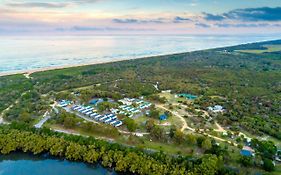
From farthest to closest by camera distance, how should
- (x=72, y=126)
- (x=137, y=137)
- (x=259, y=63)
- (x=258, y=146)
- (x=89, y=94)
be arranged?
(x=259, y=63), (x=89, y=94), (x=72, y=126), (x=137, y=137), (x=258, y=146)

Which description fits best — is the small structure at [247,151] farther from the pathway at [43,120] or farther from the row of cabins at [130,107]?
the pathway at [43,120]

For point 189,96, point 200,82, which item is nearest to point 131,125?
point 189,96

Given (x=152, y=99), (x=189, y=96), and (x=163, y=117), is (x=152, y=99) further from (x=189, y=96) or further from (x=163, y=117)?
(x=163, y=117)

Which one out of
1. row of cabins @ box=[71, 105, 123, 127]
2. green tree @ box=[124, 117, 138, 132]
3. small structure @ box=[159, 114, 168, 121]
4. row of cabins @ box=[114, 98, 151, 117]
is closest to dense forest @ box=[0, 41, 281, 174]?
green tree @ box=[124, 117, 138, 132]

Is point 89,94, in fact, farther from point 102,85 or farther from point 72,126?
point 72,126

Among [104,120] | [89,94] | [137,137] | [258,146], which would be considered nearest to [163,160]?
[137,137]

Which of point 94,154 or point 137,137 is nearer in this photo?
point 94,154


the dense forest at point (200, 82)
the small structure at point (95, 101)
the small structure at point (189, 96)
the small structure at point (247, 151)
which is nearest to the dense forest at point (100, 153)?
the small structure at point (247, 151)
